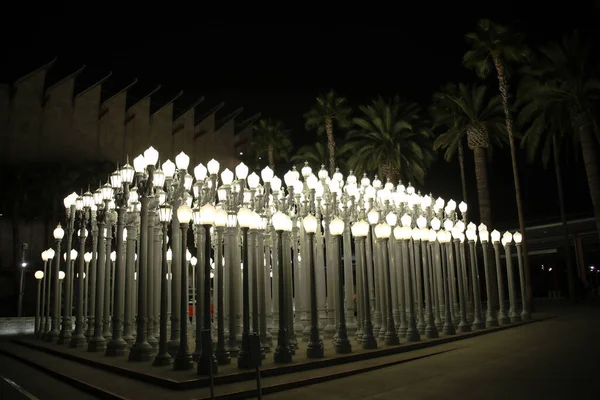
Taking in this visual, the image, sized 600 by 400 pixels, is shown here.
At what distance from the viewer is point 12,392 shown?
40.3 ft

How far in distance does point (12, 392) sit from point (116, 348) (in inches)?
170

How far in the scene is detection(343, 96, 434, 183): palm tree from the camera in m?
40.6

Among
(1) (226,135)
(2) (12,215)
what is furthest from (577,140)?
(2) (12,215)

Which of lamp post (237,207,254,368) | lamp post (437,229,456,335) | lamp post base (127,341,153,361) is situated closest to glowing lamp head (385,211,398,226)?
lamp post (437,229,456,335)

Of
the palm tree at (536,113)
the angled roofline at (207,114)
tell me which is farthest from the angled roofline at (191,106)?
the palm tree at (536,113)

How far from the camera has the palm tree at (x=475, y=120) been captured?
3625 cm

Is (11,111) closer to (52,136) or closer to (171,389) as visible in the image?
(52,136)

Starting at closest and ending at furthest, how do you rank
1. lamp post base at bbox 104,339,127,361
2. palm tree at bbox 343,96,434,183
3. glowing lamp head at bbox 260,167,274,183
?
lamp post base at bbox 104,339,127,361 → glowing lamp head at bbox 260,167,274,183 → palm tree at bbox 343,96,434,183

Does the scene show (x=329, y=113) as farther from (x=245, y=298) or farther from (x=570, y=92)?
(x=245, y=298)

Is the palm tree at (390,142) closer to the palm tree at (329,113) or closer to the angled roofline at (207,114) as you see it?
the palm tree at (329,113)

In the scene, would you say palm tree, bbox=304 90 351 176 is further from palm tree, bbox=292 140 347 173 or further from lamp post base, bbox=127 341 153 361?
lamp post base, bbox=127 341 153 361

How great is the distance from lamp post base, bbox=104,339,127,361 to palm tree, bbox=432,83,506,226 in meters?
26.2

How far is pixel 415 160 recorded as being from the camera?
1657 inches

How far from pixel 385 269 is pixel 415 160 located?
26524mm
